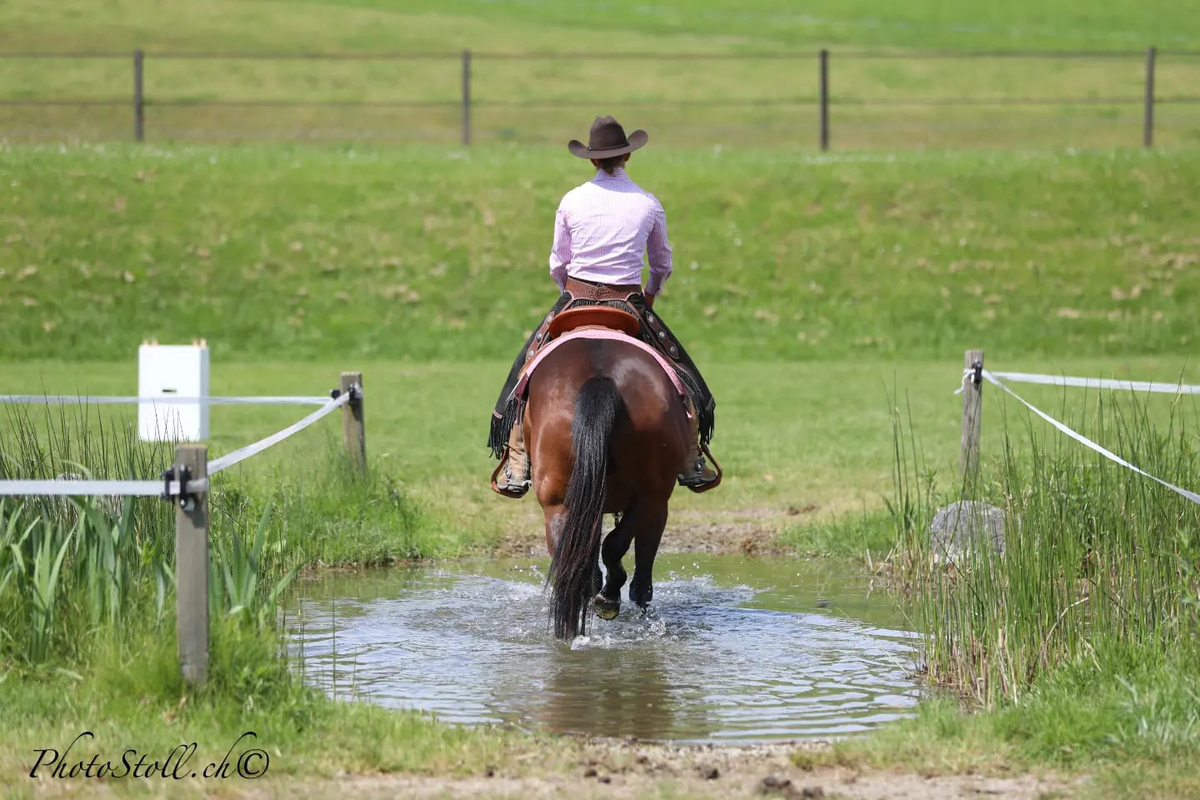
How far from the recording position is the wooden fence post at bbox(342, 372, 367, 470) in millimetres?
10992

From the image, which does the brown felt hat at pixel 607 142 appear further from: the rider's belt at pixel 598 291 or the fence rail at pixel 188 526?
the fence rail at pixel 188 526

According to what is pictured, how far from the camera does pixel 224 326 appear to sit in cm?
2188

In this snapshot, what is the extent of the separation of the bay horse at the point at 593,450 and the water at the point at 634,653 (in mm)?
442

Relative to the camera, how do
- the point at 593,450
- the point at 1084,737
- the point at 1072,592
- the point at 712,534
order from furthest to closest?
the point at 712,534, the point at 593,450, the point at 1072,592, the point at 1084,737

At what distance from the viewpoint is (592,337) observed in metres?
8.06

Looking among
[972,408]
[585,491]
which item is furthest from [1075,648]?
[972,408]

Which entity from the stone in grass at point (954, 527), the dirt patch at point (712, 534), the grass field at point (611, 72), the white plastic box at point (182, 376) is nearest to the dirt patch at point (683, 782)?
the stone in grass at point (954, 527)

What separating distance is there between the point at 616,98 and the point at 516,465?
34.1 m

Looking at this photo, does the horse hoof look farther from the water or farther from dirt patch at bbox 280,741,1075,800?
dirt patch at bbox 280,741,1075,800

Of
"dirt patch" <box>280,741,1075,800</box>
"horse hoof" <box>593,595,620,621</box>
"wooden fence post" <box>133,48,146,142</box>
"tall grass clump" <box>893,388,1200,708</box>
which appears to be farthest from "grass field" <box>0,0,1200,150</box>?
"dirt patch" <box>280,741,1075,800</box>

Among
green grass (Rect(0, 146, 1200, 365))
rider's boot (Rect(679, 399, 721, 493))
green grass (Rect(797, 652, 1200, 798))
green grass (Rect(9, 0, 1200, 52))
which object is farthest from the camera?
green grass (Rect(9, 0, 1200, 52))

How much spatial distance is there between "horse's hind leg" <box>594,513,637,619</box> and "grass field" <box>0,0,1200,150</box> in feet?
88.6

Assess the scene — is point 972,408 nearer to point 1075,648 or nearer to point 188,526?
point 1075,648

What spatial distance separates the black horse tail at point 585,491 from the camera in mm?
7535
